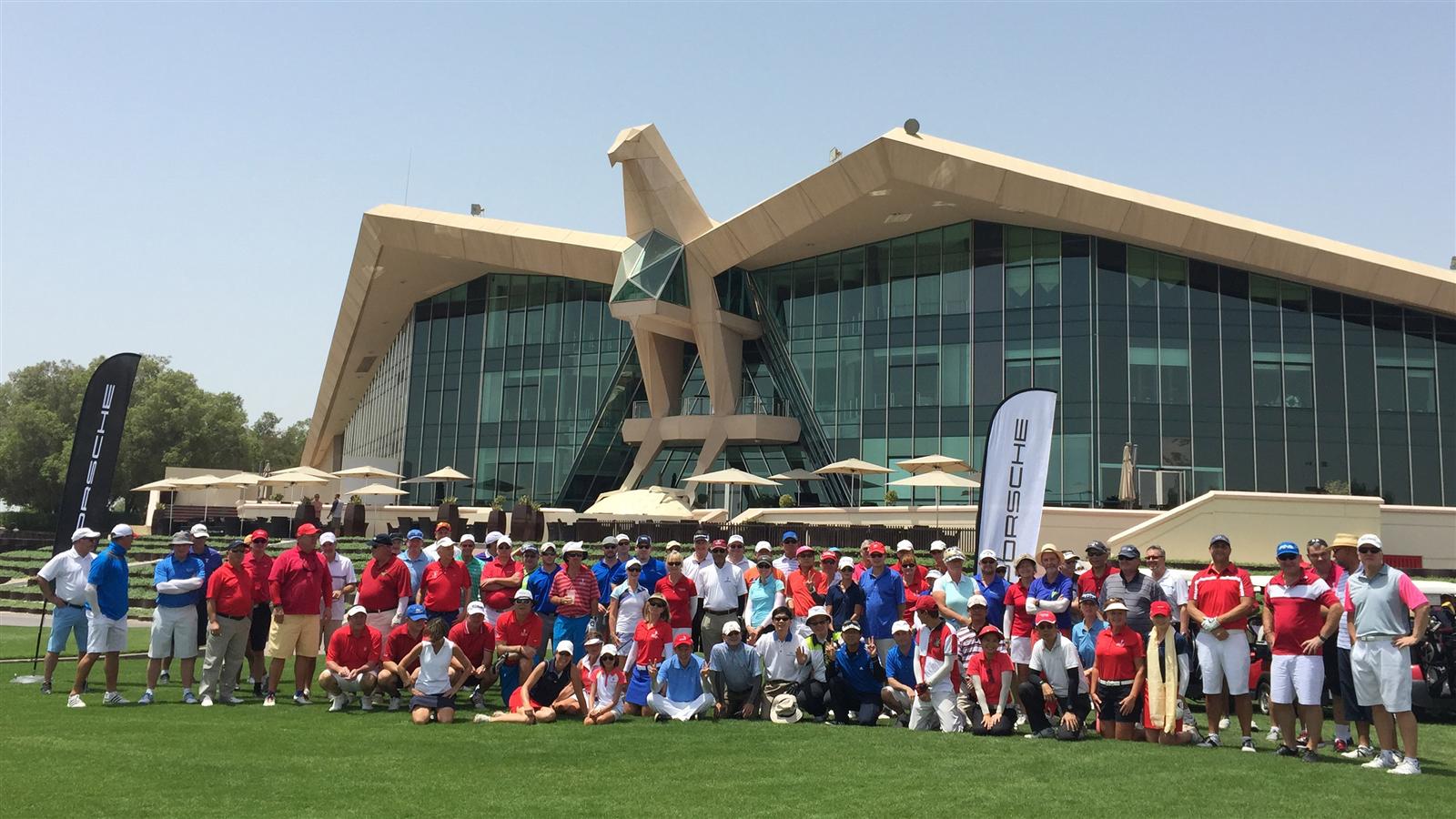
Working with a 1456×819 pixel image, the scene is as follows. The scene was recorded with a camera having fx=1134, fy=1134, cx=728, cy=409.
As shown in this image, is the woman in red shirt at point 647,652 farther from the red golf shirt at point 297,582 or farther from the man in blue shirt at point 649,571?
the red golf shirt at point 297,582

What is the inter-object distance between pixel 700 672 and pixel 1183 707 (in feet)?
14.4

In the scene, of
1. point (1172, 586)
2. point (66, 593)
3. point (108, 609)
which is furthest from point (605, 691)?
point (66, 593)

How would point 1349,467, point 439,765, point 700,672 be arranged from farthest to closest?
point 1349,467, point 700,672, point 439,765

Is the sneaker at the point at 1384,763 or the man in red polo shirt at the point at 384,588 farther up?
the man in red polo shirt at the point at 384,588

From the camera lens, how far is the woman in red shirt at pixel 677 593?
1202 cm

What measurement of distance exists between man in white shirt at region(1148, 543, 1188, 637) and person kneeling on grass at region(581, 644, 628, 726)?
5016 millimetres

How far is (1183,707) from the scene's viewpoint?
386 inches

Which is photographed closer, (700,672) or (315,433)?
(700,672)

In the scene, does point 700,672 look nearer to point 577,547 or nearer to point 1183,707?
point 577,547

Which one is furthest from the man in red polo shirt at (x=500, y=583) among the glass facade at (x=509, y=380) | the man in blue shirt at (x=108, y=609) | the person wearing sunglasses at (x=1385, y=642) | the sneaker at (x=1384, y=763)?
the glass facade at (x=509, y=380)

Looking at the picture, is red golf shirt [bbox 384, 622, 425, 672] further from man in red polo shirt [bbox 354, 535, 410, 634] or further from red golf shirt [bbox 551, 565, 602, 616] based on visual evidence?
red golf shirt [bbox 551, 565, 602, 616]

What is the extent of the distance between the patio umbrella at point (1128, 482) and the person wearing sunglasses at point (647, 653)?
19.5 m

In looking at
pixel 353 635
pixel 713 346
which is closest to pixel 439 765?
pixel 353 635

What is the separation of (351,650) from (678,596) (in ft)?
10.9
